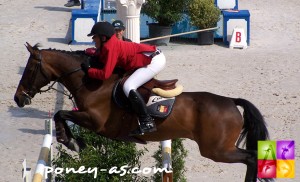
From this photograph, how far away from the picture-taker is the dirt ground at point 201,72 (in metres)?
11.2

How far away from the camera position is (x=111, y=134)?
830cm

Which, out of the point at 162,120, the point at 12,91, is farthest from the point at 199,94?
the point at 12,91

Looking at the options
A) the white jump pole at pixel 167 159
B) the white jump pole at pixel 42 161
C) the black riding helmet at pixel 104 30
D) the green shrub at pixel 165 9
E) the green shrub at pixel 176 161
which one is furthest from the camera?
the green shrub at pixel 165 9

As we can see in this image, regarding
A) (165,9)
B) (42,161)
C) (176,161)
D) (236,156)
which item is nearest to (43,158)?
(42,161)

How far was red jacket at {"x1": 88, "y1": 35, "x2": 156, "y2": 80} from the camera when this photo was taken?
316 inches

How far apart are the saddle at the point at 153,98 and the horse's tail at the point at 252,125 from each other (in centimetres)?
75

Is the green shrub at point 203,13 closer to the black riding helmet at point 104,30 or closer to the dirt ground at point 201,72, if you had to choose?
the dirt ground at point 201,72

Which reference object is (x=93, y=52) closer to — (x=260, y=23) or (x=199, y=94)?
(x=199, y=94)

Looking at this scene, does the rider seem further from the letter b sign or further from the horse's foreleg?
the letter b sign

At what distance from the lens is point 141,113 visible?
8.23 m

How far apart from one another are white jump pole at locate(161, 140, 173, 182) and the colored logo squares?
908mm

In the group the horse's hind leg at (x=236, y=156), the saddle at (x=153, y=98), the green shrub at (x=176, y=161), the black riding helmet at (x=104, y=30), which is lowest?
the green shrub at (x=176, y=161)

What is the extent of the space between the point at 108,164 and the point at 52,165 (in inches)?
25.8

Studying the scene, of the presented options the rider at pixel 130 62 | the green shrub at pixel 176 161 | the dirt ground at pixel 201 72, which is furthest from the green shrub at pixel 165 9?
the rider at pixel 130 62
